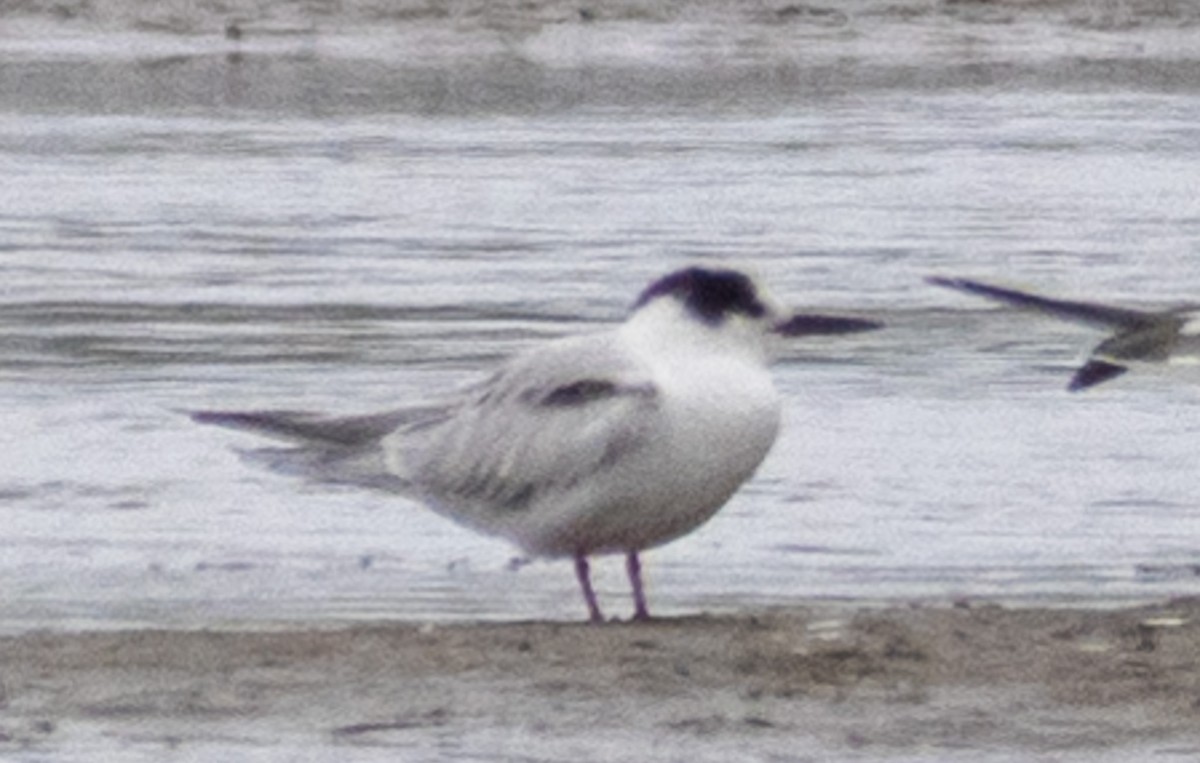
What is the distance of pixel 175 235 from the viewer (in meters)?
17.1

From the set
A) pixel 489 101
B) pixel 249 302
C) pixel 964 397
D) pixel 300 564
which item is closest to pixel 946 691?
pixel 300 564

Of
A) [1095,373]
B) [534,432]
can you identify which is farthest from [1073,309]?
[534,432]

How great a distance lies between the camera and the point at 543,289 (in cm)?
1516

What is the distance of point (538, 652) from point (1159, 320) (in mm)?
1756

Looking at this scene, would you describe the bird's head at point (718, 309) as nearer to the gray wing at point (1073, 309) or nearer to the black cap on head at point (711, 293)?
the black cap on head at point (711, 293)

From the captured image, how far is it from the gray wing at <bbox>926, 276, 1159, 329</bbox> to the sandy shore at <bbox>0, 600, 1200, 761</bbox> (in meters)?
0.71

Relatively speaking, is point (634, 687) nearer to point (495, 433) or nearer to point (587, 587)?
point (587, 587)

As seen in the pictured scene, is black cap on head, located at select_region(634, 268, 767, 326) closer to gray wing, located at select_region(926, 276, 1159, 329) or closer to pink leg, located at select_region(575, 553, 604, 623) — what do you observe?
gray wing, located at select_region(926, 276, 1159, 329)

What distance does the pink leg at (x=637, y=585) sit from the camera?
29.6 ft

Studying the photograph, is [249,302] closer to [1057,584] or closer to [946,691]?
[1057,584]

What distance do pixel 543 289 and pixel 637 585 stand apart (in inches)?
242

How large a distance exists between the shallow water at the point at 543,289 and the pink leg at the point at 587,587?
0.22 metres

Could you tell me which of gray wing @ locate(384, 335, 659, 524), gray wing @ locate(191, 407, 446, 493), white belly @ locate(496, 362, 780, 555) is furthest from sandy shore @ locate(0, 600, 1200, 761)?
gray wing @ locate(191, 407, 446, 493)

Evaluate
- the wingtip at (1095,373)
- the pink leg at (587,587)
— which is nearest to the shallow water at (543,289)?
the pink leg at (587,587)
